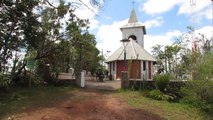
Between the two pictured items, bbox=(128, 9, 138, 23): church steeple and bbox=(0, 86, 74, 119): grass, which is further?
bbox=(128, 9, 138, 23): church steeple

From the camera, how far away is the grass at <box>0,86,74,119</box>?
12629 mm

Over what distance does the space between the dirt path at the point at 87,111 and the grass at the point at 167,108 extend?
0.54 metres

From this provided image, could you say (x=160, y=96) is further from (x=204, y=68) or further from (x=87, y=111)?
(x=87, y=111)

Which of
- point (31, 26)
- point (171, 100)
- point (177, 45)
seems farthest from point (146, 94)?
point (177, 45)

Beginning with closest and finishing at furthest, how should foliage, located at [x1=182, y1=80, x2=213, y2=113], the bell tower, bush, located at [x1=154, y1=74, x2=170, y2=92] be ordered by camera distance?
foliage, located at [x1=182, y1=80, x2=213, y2=113] < bush, located at [x1=154, y1=74, x2=170, y2=92] < the bell tower

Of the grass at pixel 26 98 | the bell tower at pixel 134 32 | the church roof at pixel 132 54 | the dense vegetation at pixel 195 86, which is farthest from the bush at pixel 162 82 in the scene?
the bell tower at pixel 134 32

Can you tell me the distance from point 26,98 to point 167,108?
6890 mm

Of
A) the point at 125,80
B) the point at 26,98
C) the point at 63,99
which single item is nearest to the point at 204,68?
the point at 125,80

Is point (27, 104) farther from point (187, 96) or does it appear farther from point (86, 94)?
point (187, 96)

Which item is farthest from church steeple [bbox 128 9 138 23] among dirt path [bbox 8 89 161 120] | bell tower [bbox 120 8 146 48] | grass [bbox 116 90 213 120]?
dirt path [bbox 8 89 161 120]

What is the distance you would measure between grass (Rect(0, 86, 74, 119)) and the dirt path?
65 centimetres

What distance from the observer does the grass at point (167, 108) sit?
41.3 ft

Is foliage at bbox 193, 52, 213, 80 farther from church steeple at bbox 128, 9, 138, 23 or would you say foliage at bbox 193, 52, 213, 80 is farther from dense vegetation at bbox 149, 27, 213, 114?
church steeple at bbox 128, 9, 138, 23

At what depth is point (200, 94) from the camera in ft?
46.0
